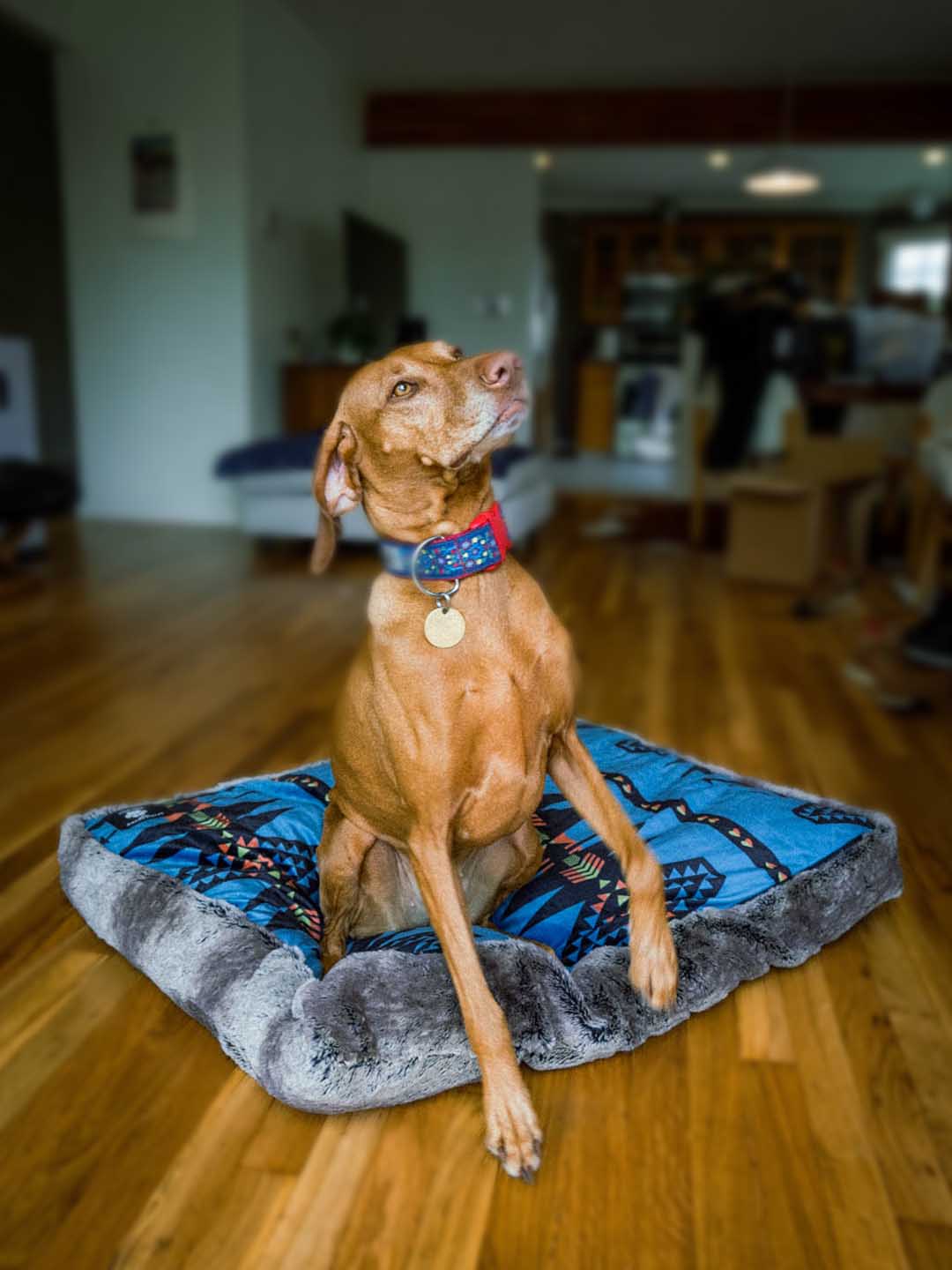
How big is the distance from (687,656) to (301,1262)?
2.63 meters

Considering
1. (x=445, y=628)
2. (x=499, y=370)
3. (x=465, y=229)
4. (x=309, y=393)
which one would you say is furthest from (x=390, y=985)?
(x=465, y=229)

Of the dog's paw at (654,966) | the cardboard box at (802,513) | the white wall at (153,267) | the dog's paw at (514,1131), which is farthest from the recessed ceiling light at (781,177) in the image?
the dog's paw at (514,1131)

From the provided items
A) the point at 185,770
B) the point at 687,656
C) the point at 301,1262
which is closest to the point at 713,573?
the point at 687,656

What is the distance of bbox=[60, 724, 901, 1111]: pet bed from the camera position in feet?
4.17

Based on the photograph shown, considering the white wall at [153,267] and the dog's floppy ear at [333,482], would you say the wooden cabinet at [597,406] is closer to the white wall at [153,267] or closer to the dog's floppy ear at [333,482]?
the white wall at [153,267]

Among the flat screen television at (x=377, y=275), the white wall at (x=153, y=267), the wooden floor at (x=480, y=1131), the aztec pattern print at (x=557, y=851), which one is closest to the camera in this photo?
the wooden floor at (x=480, y=1131)

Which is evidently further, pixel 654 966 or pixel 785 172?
pixel 785 172

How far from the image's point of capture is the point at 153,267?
5852mm

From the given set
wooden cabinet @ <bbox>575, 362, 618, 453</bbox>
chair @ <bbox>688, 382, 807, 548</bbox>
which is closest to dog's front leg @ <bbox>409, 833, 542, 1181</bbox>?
chair @ <bbox>688, 382, 807, 548</bbox>

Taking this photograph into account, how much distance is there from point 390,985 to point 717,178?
401 inches

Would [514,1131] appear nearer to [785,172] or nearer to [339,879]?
[339,879]

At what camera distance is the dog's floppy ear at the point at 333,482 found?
1.26 meters

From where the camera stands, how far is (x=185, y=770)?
2.38 m

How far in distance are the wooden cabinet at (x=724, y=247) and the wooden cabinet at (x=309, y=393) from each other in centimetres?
622
